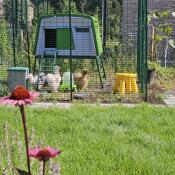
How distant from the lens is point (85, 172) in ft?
13.6

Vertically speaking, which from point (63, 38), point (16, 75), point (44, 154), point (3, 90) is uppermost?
point (63, 38)

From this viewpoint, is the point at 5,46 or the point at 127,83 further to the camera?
the point at 5,46

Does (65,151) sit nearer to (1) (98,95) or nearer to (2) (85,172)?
(2) (85,172)

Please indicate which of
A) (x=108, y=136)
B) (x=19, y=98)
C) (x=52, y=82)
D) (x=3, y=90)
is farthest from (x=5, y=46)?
(x=19, y=98)

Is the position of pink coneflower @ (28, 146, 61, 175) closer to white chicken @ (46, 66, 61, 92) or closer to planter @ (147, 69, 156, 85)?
white chicken @ (46, 66, 61, 92)

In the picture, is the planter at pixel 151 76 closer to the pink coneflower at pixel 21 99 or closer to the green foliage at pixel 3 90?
the green foliage at pixel 3 90

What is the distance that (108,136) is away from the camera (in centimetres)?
564

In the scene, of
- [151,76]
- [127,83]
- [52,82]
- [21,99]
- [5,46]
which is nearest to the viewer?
[21,99]

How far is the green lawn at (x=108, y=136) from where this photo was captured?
438 cm

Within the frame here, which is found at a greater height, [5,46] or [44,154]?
[5,46]

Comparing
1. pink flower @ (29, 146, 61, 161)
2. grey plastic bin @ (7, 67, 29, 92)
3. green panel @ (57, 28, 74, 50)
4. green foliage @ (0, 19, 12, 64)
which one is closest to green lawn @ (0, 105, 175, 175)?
grey plastic bin @ (7, 67, 29, 92)

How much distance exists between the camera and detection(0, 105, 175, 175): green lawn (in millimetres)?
4375

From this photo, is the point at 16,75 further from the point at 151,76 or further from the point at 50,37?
the point at 151,76

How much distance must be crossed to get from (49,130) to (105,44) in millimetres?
7363
